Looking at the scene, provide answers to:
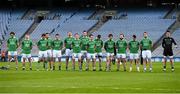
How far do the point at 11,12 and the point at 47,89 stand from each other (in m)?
54.6

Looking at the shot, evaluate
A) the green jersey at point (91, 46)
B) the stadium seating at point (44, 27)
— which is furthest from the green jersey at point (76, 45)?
the stadium seating at point (44, 27)

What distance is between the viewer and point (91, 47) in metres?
39.1

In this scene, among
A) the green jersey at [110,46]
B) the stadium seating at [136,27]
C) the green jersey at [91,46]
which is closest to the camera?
the green jersey at [110,46]

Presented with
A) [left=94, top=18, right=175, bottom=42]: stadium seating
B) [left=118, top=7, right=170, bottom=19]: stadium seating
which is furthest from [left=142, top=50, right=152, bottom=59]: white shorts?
[left=118, top=7, right=170, bottom=19]: stadium seating

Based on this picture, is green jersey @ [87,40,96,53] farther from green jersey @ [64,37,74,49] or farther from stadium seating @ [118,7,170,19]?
stadium seating @ [118,7,170,19]

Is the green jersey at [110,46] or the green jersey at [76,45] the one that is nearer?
the green jersey at [110,46]

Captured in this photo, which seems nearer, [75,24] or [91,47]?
[91,47]

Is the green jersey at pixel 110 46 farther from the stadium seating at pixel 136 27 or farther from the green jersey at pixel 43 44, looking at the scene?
the stadium seating at pixel 136 27

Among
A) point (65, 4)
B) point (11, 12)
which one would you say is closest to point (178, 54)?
point (65, 4)

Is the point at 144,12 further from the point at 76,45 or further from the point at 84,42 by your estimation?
the point at 76,45

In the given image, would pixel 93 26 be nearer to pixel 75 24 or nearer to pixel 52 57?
pixel 75 24

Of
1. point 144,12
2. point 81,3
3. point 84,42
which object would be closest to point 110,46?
point 84,42

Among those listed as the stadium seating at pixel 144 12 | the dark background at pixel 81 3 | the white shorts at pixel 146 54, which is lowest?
the white shorts at pixel 146 54

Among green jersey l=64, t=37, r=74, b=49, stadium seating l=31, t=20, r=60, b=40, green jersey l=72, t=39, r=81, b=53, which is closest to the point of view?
green jersey l=72, t=39, r=81, b=53
